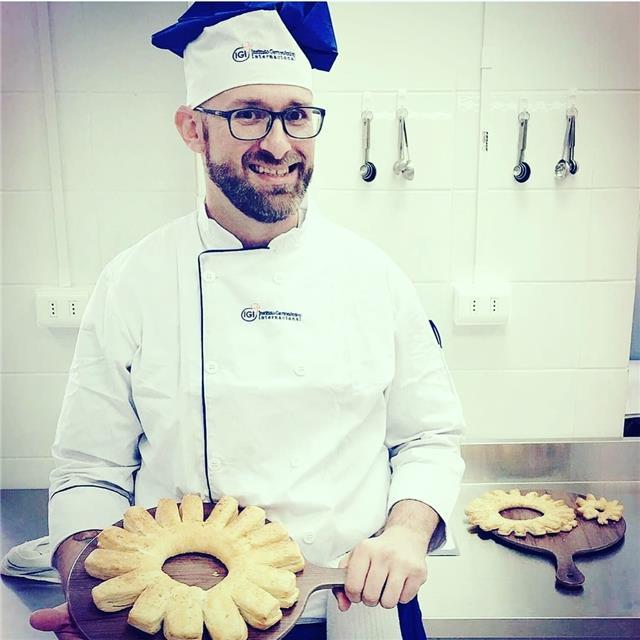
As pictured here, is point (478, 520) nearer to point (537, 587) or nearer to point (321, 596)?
point (537, 587)

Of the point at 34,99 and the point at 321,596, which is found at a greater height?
the point at 34,99

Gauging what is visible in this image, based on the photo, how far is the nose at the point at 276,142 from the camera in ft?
2.56

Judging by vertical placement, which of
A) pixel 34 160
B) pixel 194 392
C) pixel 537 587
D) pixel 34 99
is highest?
pixel 34 99

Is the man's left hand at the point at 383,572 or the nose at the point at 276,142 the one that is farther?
the nose at the point at 276,142

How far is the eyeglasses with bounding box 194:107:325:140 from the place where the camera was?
0.79m

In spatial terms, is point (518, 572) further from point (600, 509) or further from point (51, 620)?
point (51, 620)

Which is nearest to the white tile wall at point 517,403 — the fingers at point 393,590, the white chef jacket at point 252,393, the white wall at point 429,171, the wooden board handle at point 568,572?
the white wall at point 429,171

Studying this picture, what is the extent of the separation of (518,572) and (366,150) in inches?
29.0

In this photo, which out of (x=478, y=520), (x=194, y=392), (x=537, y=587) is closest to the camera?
(x=194, y=392)

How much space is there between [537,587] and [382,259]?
53cm

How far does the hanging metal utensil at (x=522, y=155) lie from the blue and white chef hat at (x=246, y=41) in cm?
48

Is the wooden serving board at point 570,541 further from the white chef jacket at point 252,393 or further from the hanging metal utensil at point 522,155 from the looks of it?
the hanging metal utensil at point 522,155

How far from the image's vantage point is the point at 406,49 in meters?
1.17

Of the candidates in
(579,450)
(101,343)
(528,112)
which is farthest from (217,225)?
(579,450)
